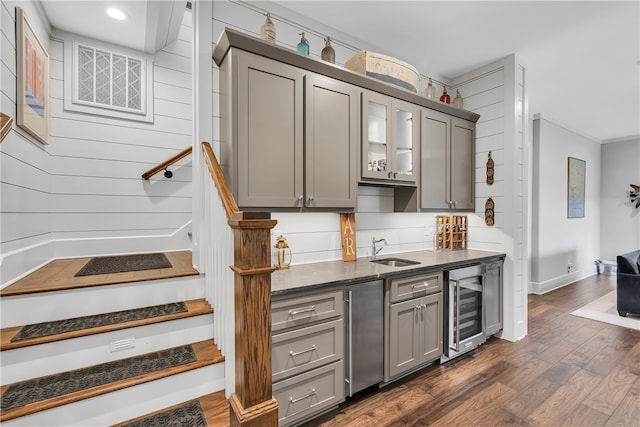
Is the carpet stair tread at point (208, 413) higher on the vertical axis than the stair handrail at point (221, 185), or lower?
lower

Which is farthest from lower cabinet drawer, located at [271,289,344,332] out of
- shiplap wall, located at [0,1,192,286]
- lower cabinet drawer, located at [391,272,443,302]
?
shiplap wall, located at [0,1,192,286]

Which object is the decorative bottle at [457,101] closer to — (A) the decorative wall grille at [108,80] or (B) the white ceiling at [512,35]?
(B) the white ceiling at [512,35]

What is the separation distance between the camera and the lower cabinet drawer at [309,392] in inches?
72.2

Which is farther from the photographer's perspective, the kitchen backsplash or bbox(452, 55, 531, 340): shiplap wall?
bbox(452, 55, 531, 340): shiplap wall

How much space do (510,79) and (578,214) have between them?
4.59 meters

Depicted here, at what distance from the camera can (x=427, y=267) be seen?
2555mm

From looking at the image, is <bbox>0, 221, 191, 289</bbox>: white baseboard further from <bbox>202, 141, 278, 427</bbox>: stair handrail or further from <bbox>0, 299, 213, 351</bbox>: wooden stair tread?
<bbox>202, 141, 278, 427</bbox>: stair handrail

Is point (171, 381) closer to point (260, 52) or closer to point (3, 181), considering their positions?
point (3, 181)

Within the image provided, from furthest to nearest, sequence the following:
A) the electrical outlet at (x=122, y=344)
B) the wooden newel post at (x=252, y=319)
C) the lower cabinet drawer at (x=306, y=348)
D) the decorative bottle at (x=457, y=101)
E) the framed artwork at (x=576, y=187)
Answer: the framed artwork at (x=576, y=187)
the decorative bottle at (x=457, y=101)
the lower cabinet drawer at (x=306, y=348)
the electrical outlet at (x=122, y=344)
the wooden newel post at (x=252, y=319)

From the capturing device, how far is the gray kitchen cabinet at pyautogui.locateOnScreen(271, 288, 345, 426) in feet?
5.97

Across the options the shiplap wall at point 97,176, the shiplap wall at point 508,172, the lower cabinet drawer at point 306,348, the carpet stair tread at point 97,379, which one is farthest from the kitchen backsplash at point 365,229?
the shiplap wall at point 97,176

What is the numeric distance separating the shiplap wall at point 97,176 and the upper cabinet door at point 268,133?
1.50m

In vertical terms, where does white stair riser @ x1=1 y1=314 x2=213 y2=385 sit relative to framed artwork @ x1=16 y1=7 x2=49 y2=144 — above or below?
below

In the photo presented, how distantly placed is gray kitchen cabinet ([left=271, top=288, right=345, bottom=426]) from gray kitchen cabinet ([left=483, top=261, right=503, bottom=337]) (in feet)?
6.13
